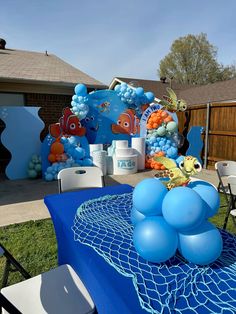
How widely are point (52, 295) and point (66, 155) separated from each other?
570 cm

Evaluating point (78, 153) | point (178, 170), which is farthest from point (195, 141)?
point (178, 170)

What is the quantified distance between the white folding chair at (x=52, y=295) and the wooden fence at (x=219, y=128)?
755 cm

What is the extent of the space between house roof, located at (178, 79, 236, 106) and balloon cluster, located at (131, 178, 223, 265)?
13.3 metres

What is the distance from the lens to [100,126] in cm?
847

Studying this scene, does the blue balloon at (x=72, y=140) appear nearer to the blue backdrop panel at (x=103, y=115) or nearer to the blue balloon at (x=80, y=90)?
the blue backdrop panel at (x=103, y=115)

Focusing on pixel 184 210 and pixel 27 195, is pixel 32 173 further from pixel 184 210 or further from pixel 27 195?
pixel 184 210

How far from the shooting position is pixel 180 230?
1.14 m

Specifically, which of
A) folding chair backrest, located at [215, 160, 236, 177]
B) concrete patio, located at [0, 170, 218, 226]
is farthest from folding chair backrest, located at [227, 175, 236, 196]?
concrete patio, located at [0, 170, 218, 226]

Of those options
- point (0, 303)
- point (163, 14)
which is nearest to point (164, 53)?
point (163, 14)

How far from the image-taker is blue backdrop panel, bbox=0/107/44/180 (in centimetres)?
688

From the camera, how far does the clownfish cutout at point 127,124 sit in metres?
8.77

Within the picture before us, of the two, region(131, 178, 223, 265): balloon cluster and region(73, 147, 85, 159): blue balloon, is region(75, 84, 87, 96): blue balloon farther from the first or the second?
region(131, 178, 223, 265): balloon cluster

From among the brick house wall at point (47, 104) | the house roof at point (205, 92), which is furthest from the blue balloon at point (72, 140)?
the house roof at point (205, 92)

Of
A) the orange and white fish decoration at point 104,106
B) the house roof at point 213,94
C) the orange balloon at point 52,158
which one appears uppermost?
the house roof at point 213,94
